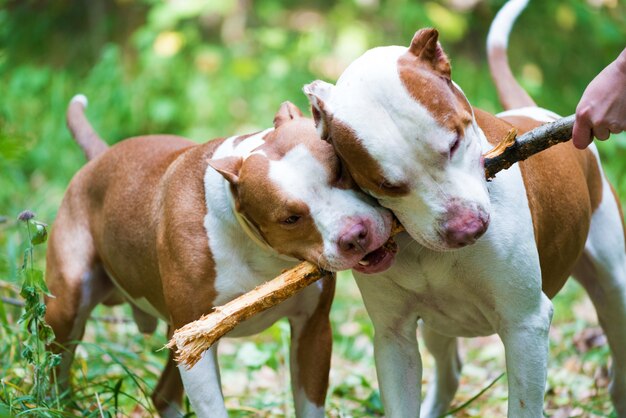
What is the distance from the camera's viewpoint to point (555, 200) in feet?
11.6

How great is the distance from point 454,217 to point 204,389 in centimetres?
129

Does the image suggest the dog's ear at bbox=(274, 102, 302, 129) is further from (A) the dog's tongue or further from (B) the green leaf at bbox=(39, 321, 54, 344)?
(B) the green leaf at bbox=(39, 321, 54, 344)

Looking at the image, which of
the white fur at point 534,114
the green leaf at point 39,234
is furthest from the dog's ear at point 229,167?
the white fur at point 534,114

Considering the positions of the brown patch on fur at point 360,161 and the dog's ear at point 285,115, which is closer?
the brown patch on fur at point 360,161

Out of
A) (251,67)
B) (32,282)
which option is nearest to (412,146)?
(32,282)

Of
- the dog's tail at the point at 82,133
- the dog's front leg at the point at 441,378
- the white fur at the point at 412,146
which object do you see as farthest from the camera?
the dog's tail at the point at 82,133

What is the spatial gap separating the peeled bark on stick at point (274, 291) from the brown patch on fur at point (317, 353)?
656 mm

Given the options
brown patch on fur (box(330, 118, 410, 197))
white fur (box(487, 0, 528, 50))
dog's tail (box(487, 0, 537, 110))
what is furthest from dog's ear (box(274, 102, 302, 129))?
white fur (box(487, 0, 528, 50))

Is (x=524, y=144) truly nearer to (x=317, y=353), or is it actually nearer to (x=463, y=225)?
(x=463, y=225)

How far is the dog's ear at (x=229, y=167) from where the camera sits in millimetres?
3322

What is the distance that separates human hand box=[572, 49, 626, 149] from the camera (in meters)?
2.94

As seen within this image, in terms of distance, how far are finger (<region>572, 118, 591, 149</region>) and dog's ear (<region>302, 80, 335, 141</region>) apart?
770 millimetres

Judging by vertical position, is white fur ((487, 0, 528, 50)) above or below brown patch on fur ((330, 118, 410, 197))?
above

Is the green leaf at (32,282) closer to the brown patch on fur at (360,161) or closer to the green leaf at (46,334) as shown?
the green leaf at (46,334)
